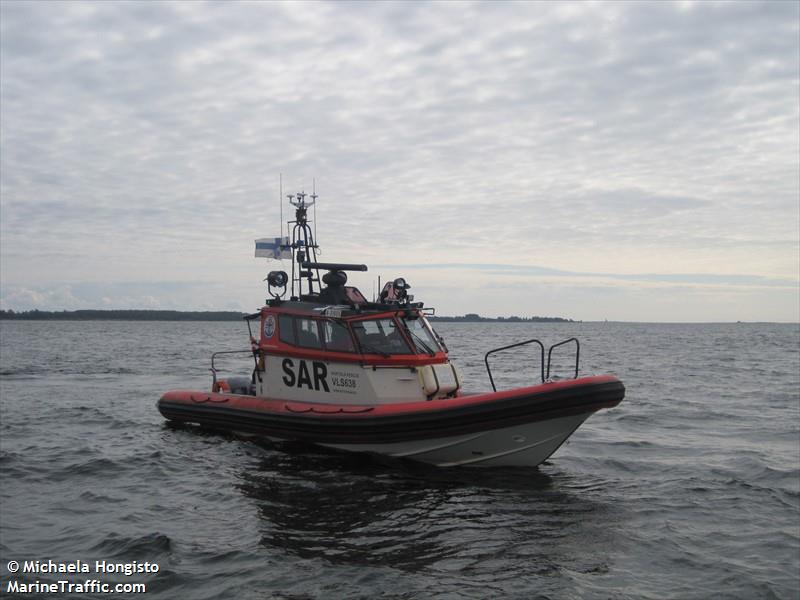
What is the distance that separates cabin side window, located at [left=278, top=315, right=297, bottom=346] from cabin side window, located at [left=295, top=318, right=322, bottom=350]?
12 cm

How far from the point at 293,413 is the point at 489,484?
352cm

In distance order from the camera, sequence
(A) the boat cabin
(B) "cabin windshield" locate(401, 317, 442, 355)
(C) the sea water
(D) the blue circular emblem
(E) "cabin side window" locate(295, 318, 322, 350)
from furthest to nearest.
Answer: (D) the blue circular emblem → (E) "cabin side window" locate(295, 318, 322, 350) → (B) "cabin windshield" locate(401, 317, 442, 355) → (A) the boat cabin → (C) the sea water

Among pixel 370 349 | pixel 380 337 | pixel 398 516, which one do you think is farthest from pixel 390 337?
pixel 398 516

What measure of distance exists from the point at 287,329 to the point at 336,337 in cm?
116

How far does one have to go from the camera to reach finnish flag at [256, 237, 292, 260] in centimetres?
1362

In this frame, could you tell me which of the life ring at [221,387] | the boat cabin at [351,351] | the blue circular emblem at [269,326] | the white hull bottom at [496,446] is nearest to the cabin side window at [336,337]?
the boat cabin at [351,351]

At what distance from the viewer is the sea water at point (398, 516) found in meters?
6.46

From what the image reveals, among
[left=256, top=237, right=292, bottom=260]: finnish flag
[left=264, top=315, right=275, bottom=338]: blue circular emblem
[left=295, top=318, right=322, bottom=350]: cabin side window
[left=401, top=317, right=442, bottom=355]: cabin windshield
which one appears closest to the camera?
[left=401, top=317, right=442, bottom=355]: cabin windshield

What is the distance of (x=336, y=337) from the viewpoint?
37.6 feet

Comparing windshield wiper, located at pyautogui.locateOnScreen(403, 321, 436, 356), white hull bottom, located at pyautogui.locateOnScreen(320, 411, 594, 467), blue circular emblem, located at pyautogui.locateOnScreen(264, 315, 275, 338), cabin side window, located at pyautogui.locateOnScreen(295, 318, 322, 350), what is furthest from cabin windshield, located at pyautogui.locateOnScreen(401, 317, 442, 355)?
blue circular emblem, located at pyautogui.locateOnScreen(264, 315, 275, 338)

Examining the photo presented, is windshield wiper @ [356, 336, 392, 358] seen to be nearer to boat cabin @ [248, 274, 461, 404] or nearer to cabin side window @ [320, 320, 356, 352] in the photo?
boat cabin @ [248, 274, 461, 404]

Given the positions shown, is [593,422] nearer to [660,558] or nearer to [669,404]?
[669,404]

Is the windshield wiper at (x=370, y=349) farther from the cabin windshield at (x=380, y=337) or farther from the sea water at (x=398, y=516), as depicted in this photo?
the sea water at (x=398, y=516)

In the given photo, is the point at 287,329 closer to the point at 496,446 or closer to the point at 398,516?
the point at 496,446
